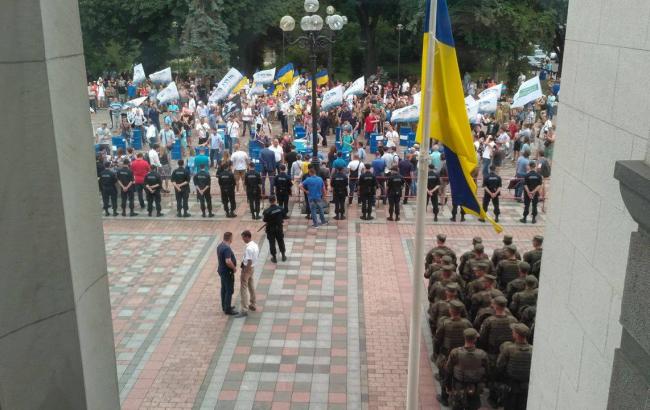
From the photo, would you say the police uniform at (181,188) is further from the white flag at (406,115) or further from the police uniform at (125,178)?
the white flag at (406,115)

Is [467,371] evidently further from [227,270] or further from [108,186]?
[108,186]

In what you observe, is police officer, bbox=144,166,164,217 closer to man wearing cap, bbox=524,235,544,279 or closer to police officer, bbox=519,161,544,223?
police officer, bbox=519,161,544,223

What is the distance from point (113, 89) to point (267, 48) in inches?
630

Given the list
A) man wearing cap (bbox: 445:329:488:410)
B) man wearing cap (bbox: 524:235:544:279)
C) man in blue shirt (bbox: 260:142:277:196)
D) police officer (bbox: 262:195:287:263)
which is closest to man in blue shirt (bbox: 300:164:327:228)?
police officer (bbox: 262:195:287:263)

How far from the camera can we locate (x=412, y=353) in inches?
271

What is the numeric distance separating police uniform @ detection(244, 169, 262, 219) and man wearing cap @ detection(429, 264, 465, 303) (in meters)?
7.26

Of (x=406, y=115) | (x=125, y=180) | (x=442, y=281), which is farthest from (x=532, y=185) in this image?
(x=125, y=180)

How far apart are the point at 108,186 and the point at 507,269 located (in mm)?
10739

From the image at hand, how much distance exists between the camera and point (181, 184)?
17203 mm

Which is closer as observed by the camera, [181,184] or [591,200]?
[591,200]

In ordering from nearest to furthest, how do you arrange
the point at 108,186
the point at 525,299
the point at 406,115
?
the point at 525,299, the point at 108,186, the point at 406,115

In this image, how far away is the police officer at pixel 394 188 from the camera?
17031 mm

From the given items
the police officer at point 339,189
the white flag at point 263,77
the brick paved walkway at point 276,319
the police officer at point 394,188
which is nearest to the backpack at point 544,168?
the brick paved walkway at point 276,319

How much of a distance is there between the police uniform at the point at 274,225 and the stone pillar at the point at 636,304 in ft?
33.2
